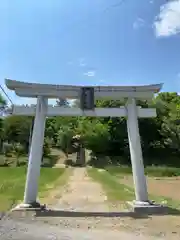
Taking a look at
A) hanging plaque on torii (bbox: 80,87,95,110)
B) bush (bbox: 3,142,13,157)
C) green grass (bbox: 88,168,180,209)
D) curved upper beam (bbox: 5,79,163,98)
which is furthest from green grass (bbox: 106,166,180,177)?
hanging plaque on torii (bbox: 80,87,95,110)

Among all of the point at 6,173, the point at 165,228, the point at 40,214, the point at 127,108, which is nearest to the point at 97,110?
the point at 127,108

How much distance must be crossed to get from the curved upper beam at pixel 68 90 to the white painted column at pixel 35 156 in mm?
341

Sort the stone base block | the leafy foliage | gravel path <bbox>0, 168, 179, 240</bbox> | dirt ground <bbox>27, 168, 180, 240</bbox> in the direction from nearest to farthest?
1. gravel path <bbox>0, 168, 179, 240</bbox>
2. dirt ground <bbox>27, 168, 180, 240</bbox>
3. the stone base block
4. the leafy foliage

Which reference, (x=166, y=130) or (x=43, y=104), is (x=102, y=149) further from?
(x=43, y=104)

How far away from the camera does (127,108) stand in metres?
10.9

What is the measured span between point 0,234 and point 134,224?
3369 millimetres

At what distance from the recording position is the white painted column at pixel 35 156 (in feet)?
32.2

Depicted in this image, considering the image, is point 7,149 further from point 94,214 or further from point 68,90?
point 94,214

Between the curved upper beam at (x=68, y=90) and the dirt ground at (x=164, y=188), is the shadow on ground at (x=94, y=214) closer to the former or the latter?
the curved upper beam at (x=68, y=90)

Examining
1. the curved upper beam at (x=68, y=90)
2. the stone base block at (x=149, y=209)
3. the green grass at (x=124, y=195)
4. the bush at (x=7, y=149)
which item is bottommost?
the stone base block at (x=149, y=209)

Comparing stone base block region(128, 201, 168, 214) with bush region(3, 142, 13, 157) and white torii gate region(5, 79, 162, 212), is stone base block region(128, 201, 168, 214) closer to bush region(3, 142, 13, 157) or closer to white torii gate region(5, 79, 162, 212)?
white torii gate region(5, 79, 162, 212)

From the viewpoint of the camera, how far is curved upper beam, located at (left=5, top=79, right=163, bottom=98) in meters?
10.5

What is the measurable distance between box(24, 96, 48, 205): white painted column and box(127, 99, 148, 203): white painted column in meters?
3.07

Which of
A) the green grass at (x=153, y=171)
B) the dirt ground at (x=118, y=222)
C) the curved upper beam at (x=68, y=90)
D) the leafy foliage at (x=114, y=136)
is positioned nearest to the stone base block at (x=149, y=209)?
the dirt ground at (x=118, y=222)
